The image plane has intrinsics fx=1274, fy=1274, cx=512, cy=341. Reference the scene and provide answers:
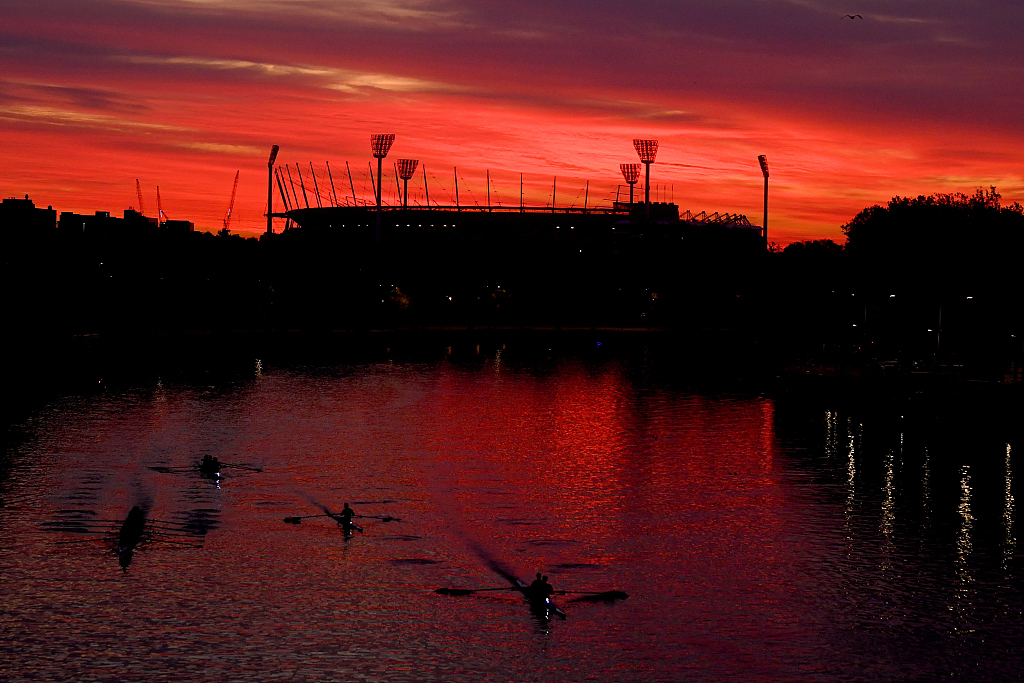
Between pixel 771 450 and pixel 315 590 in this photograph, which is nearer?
pixel 315 590

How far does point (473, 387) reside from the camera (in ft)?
498

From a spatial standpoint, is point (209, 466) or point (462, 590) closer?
point (462, 590)

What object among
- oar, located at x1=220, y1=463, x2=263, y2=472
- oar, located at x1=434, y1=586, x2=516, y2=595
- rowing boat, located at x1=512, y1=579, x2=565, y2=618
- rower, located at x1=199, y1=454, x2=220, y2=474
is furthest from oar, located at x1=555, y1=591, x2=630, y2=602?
oar, located at x1=220, y1=463, x2=263, y2=472

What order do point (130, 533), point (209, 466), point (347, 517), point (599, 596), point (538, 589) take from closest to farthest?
point (538, 589)
point (599, 596)
point (130, 533)
point (347, 517)
point (209, 466)

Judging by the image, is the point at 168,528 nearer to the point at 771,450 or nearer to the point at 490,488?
the point at 490,488

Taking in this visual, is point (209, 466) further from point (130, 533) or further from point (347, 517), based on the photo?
point (130, 533)

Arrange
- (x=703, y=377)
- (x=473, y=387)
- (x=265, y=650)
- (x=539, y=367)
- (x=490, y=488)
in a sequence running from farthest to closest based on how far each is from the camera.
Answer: (x=539, y=367), (x=703, y=377), (x=473, y=387), (x=490, y=488), (x=265, y=650)

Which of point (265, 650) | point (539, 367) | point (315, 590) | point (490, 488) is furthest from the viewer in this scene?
point (539, 367)

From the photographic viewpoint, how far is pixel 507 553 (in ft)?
208

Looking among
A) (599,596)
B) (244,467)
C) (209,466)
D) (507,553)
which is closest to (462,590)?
(599,596)

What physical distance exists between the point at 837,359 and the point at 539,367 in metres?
43.6

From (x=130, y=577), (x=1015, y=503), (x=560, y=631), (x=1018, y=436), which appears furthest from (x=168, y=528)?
(x=1018, y=436)

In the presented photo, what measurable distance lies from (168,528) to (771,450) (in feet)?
170

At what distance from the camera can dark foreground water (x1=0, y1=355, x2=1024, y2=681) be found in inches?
1905
